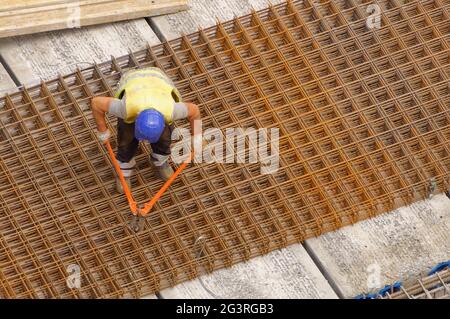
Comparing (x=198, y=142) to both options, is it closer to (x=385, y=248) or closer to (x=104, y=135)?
(x=104, y=135)

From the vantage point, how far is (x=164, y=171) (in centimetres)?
905

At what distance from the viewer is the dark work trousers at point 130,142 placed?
8648mm

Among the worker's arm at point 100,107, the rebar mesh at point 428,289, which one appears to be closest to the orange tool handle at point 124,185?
the worker's arm at point 100,107

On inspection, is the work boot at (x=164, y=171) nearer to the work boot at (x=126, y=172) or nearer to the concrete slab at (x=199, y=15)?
the work boot at (x=126, y=172)

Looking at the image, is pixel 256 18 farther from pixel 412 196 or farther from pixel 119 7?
pixel 412 196

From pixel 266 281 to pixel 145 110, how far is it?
1487mm

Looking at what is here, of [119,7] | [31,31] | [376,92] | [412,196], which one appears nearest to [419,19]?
[376,92]

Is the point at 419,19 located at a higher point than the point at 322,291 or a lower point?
higher

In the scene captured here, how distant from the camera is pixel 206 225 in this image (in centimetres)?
896

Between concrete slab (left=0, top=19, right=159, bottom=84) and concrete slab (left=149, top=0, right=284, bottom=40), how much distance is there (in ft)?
0.36

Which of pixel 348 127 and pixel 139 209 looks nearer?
pixel 139 209

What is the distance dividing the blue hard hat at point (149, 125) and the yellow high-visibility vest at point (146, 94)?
73mm

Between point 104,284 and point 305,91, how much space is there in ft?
6.91

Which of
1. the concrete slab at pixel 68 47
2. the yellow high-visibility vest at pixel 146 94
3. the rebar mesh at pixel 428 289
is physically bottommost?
the rebar mesh at pixel 428 289
